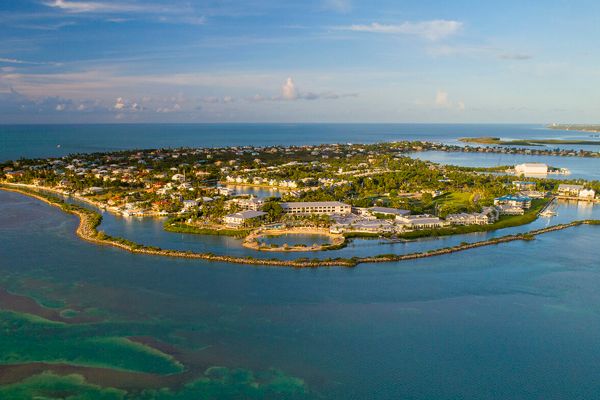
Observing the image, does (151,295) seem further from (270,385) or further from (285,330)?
(270,385)

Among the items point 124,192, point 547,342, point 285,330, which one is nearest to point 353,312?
point 285,330

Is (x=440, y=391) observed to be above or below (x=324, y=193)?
below

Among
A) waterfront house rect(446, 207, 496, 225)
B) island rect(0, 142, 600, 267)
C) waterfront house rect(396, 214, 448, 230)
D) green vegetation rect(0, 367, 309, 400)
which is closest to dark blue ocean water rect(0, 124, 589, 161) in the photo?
island rect(0, 142, 600, 267)

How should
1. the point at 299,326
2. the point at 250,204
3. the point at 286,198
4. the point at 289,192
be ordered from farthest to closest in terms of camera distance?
the point at 289,192 → the point at 286,198 → the point at 250,204 → the point at 299,326

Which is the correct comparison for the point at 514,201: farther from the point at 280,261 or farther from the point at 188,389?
the point at 188,389

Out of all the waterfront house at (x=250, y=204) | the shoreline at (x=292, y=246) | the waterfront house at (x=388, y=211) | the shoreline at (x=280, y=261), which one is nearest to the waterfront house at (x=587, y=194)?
the shoreline at (x=280, y=261)

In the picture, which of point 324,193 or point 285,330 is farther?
point 324,193

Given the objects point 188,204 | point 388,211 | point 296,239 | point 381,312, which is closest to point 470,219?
point 388,211

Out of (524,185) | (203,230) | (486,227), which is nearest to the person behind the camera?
(203,230)
